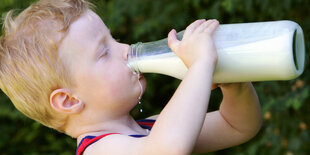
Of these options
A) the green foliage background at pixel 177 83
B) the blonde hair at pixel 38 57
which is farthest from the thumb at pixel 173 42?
the green foliage background at pixel 177 83

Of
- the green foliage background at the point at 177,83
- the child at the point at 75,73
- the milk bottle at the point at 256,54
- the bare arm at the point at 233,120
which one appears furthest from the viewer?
the green foliage background at the point at 177,83

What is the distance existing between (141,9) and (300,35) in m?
1.63

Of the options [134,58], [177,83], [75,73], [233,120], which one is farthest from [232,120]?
[177,83]

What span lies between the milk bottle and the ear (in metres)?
0.26

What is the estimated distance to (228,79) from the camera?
46.6 inches

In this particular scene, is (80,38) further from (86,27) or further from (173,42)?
(173,42)

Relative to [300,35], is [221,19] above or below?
below

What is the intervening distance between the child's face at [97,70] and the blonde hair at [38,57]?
26 mm

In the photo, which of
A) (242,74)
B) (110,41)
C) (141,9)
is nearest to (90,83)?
(110,41)

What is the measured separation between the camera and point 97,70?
1.30 meters

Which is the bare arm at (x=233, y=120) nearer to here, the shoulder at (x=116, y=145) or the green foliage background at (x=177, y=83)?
the shoulder at (x=116, y=145)

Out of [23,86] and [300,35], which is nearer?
[300,35]

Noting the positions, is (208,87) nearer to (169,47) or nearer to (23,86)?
(169,47)

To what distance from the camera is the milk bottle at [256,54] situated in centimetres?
110
